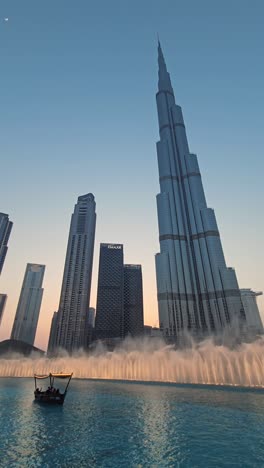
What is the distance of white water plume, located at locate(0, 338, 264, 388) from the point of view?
73.1m

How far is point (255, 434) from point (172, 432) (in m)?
8.50

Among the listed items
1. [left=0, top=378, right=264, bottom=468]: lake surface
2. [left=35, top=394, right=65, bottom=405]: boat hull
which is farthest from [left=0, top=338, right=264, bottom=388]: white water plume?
[left=35, top=394, right=65, bottom=405]: boat hull

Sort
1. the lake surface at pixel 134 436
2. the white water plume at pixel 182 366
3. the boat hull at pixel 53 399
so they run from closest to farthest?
1. the lake surface at pixel 134 436
2. the boat hull at pixel 53 399
3. the white water plume at pixel 182 366

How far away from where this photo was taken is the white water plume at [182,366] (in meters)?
73.1

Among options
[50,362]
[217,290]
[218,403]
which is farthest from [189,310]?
[218,403]

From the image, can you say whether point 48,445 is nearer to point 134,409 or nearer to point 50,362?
point 134,409

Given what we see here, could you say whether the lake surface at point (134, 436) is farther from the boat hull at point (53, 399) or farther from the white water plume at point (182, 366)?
the white water plume at point (182, 366)

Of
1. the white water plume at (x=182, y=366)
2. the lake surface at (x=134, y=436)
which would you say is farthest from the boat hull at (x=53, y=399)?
the white water plume at (x=182, y=366)

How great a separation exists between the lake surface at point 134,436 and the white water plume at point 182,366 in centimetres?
3804

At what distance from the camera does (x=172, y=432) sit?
85.5 feet

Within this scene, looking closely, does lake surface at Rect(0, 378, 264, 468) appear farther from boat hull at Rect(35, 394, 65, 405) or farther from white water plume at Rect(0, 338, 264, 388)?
white water plume at Rect(0, 338, 264, 388)

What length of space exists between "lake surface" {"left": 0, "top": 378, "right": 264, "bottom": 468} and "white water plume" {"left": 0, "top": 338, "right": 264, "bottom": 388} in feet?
125

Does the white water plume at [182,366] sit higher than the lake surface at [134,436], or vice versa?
the white water plume at [182,366]

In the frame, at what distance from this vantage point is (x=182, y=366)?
8919 cm
